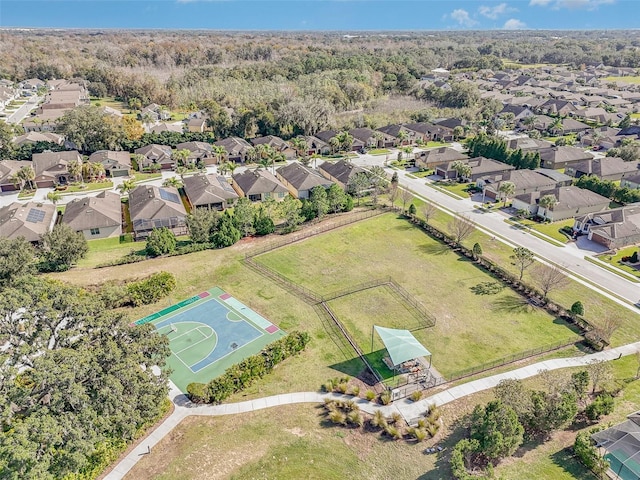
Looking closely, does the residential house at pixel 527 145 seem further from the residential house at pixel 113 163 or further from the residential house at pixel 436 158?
the residential house at pixel 113 163

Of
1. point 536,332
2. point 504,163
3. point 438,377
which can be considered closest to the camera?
point 438,377

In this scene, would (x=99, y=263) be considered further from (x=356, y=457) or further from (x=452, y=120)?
(x=452, y=120)

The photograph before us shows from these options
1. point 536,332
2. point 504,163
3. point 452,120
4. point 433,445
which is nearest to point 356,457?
point 433,445

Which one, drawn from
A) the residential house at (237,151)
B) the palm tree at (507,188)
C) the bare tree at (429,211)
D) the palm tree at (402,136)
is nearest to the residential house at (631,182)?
the palm tree at (507,188)

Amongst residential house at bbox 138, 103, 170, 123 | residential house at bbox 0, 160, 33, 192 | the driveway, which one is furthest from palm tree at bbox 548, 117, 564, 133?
the driveway

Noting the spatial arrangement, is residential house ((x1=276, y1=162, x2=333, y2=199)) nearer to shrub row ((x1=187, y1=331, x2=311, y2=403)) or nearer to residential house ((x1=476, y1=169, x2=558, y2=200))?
residential house ((x1=476, y1=169, x2=558, y2=200))
